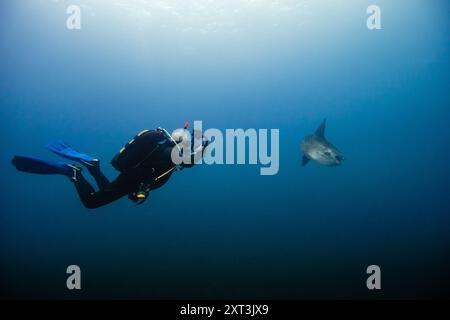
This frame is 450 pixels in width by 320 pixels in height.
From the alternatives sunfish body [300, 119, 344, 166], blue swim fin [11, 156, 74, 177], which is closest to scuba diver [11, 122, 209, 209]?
blue swim fin [11, 156, 74, 177]

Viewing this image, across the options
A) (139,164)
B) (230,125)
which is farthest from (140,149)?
(230,125)

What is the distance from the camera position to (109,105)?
30.5 meters

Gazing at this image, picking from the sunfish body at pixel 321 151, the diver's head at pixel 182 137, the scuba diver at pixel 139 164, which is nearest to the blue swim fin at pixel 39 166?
the scuba diver at pixel 139 164

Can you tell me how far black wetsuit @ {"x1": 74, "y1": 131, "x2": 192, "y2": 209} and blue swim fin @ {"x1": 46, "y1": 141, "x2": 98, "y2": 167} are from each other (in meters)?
0.15

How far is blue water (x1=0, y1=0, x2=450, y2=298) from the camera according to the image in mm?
13609

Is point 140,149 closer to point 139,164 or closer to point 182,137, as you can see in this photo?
point 139,164

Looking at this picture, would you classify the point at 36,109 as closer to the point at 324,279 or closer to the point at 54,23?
the point at 54,23

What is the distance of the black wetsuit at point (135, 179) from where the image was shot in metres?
5.22

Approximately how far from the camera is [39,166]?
5.88 metres

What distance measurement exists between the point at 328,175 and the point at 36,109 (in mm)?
39623

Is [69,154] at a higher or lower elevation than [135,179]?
higher

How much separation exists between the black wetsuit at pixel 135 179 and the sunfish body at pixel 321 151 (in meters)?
5.00

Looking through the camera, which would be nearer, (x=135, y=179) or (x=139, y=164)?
(x=139, y=164)

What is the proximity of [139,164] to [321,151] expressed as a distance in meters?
5.59
